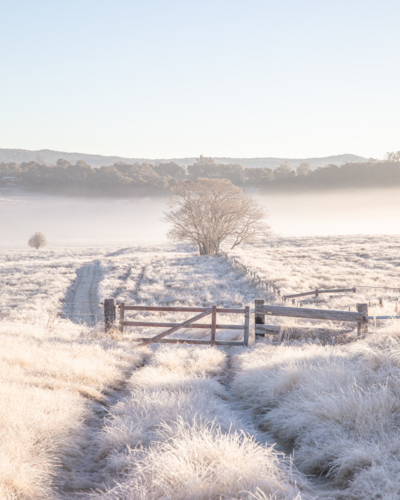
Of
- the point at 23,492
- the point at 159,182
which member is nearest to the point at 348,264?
the point at 23,492

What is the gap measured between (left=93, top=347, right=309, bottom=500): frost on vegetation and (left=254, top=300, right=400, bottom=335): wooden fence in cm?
363

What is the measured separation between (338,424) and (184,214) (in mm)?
36937

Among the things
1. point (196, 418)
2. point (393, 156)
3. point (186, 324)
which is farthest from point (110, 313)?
point (393, 156)

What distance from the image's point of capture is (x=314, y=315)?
976 cm

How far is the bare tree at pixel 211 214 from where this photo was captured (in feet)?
132

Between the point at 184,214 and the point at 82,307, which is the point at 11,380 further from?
the point at 184,214

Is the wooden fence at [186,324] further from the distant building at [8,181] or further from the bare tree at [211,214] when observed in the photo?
the distant building at [8,181]

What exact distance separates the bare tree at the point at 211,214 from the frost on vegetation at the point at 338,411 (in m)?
33.3

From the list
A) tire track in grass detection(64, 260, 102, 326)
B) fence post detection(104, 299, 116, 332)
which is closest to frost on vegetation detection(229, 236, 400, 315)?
fence post detection(104, 299, 116, 332)

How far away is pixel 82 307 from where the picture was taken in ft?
72.8

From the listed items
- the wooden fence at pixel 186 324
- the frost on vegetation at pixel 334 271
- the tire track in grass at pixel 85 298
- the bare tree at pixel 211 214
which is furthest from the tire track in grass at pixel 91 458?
the bare tree at pixel 211 214

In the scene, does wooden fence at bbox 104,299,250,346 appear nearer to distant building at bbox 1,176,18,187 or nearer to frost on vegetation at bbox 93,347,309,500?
frost on vegetation at bbox 93,347,309,500

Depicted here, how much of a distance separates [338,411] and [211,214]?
3626 centimetres

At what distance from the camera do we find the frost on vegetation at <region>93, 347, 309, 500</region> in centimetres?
348
